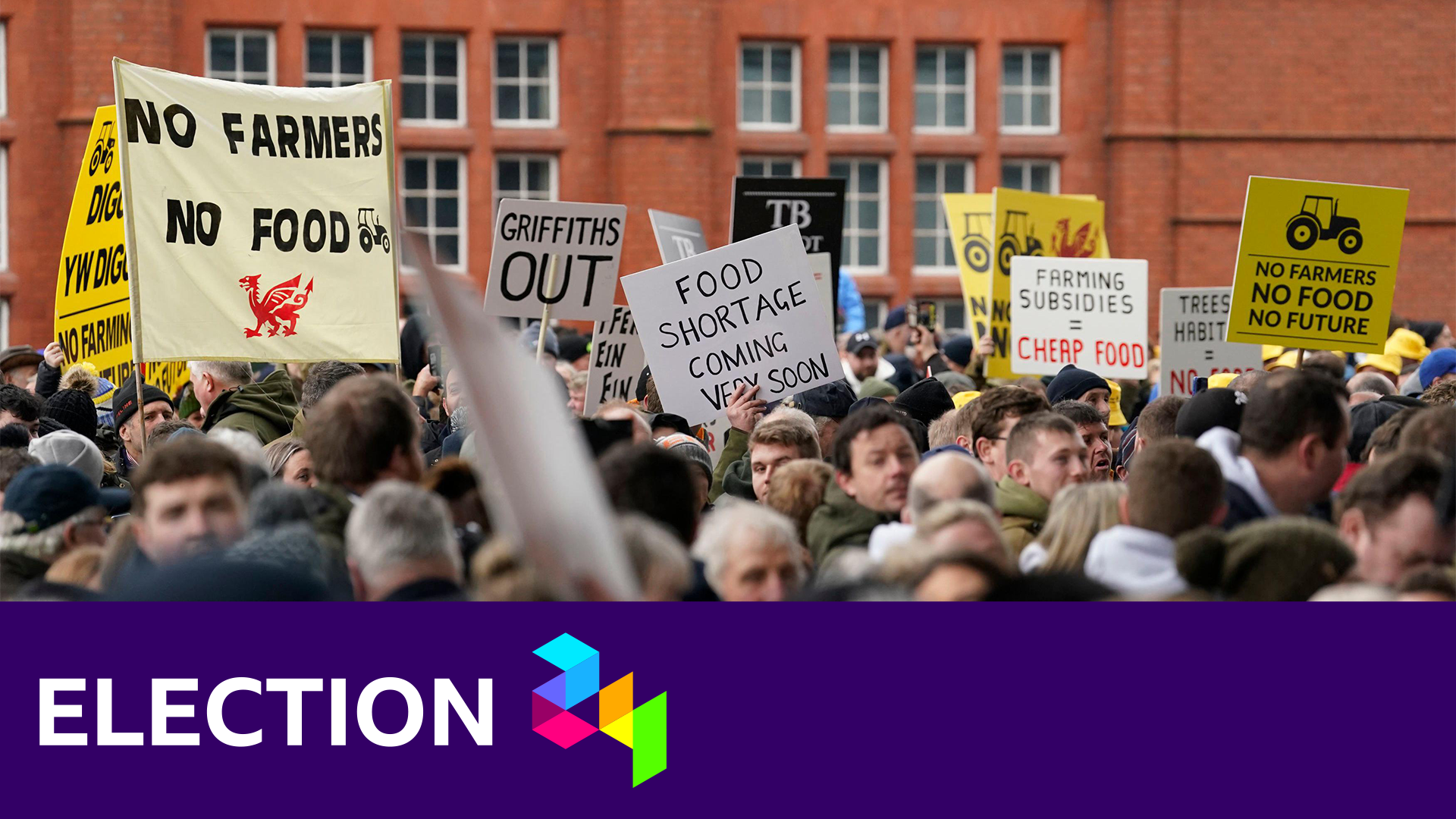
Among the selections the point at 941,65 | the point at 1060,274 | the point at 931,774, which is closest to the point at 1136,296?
the point at 1060,274

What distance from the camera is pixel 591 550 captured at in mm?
3047

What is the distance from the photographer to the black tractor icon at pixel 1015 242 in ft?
43.8

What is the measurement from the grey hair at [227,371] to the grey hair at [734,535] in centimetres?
524

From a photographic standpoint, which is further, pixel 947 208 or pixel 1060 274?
pixel 947 208

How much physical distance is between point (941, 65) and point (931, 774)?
79.1 feet

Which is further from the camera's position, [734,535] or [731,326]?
[731,326]

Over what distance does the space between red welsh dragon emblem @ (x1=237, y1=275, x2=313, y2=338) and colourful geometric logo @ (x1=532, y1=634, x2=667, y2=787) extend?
15.8 ft

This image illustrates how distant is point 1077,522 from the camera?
4.63m

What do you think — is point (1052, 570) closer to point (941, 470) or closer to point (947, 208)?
point (941, 470)

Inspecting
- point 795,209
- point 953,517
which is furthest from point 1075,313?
point 953,517

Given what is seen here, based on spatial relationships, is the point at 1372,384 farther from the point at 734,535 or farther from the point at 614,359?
the point at 734,535

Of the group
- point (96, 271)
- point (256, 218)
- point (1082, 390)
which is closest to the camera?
point (256, 218)

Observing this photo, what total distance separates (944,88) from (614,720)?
24131mm

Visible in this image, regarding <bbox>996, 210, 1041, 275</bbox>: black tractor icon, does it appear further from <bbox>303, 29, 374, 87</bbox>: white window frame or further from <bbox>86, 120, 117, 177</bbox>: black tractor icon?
<bbox>303, 29, 374, 87</bbox>: white window frame
